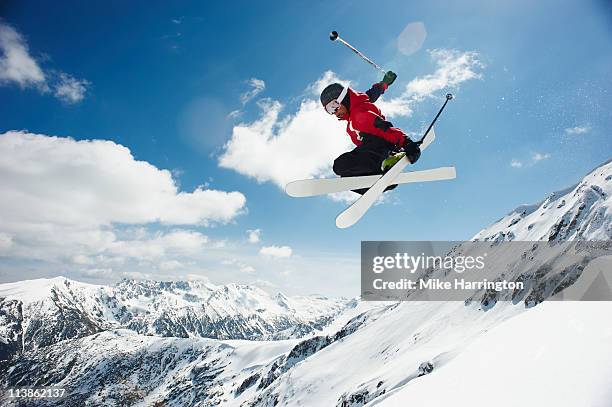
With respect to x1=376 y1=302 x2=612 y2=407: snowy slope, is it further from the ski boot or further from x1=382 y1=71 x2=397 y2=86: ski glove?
x1=382 y1=71 x2=397 y2=86: ski glove

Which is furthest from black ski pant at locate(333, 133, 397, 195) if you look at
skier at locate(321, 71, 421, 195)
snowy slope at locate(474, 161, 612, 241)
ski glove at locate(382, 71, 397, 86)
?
snowy slope at locate(474, 161, 612, 241)

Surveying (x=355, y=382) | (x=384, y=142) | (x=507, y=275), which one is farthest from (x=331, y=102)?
(x=507, y=275)

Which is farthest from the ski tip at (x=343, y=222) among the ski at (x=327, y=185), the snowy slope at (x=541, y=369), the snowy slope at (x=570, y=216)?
the snowy slope at (x=570, y=216)

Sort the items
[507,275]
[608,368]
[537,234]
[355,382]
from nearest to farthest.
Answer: [608,368], [355,382], [507,275], [537,234]

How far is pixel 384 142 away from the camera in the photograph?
7250 millimetres

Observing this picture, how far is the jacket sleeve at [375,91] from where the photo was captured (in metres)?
7.48

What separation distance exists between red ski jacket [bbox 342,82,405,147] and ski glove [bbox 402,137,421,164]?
90 mm

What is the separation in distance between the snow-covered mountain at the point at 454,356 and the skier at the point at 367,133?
14.3 feet

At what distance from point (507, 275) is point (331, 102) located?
80299mm

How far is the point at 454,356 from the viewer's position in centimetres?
2808

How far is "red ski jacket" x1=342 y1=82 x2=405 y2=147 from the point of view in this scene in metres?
6.91

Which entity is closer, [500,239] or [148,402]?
[500,239]

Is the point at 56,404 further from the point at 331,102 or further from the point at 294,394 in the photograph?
the point at 331,102

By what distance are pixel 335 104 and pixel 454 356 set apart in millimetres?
26946
